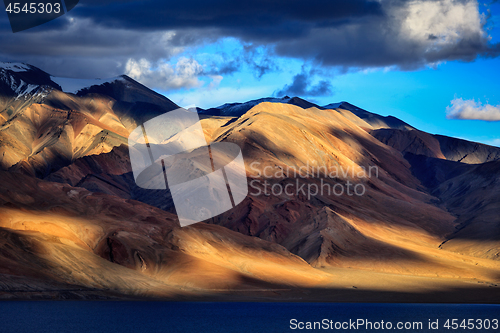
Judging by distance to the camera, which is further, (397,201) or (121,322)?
(397,201)

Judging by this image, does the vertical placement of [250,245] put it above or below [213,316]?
above

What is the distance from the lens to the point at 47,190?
11531 cm

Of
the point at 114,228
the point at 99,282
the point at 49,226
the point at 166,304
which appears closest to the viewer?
the point at 166,304

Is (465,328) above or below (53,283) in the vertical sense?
below

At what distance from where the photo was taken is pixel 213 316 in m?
72.8

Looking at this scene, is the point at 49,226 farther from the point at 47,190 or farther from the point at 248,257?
the point at 248,257

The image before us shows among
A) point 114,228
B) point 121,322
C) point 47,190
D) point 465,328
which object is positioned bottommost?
point 465,328

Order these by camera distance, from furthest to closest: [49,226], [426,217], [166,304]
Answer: [426,217] < [49,226] < [166,304]

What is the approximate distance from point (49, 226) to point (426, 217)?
350ft

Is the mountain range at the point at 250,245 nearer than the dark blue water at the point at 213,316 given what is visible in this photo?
No

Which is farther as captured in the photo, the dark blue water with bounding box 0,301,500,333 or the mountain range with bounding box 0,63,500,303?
the mountain range with bounding box 0,63,500,303

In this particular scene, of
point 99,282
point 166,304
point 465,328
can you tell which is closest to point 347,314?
point 465,328

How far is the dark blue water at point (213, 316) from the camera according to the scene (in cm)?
6141

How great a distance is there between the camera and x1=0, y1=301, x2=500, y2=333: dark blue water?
61406mm
